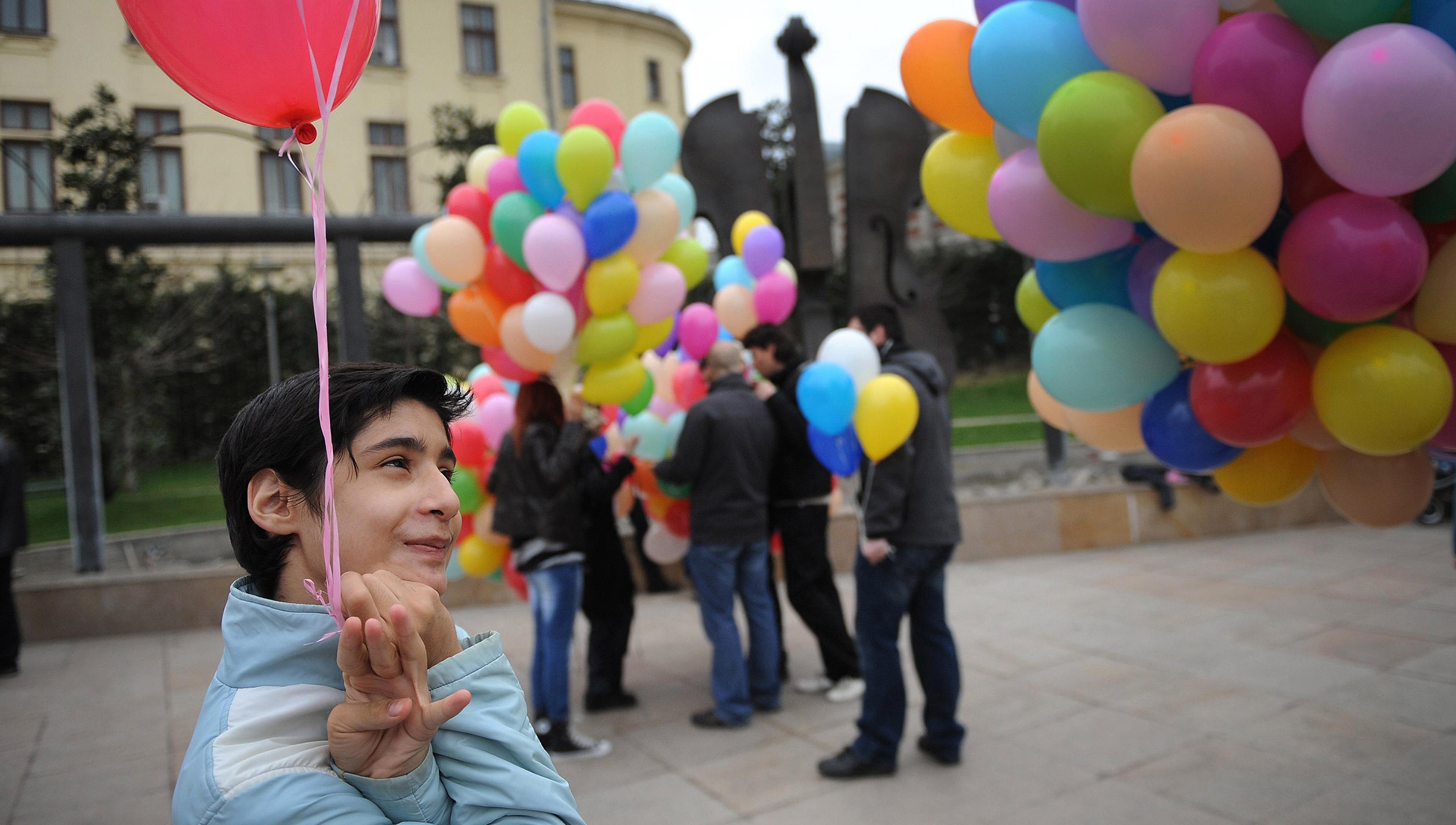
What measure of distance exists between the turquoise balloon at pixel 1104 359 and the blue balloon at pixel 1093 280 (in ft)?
0.20

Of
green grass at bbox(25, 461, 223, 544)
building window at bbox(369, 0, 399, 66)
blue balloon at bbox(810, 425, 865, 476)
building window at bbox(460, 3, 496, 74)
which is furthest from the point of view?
building window at bbox(460, 3, 496, 74)

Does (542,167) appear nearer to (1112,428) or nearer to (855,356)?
(855,356)

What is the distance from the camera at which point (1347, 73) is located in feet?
5.87

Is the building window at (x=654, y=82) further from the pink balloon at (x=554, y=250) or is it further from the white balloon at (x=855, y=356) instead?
the white balloon at (x=855, y=356)

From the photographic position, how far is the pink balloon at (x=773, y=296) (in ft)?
17.7

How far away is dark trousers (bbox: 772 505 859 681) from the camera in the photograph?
4754 millimetres

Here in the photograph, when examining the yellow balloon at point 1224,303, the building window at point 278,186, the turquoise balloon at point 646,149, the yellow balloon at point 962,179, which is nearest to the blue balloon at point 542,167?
the turquoise balloon at point 646,149

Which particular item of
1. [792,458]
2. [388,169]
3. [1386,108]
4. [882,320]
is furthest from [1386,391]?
[388,169]

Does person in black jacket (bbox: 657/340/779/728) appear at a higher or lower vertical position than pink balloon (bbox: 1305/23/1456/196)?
lower

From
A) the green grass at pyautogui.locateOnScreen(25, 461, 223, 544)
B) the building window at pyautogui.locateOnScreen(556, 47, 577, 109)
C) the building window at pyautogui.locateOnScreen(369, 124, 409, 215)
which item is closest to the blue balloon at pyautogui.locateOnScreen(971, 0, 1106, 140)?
the green grass at pyautogui.locateOnScreen(25, 461, 223, 544)

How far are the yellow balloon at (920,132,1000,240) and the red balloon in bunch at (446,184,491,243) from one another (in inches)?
100

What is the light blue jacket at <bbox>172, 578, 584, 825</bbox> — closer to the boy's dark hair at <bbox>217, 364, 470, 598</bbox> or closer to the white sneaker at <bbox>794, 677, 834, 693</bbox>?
the boy's dark hair at <bbox>217, 364, 470, 598</bbox>

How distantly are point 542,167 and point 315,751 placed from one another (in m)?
3.59

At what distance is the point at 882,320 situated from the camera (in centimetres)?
412
